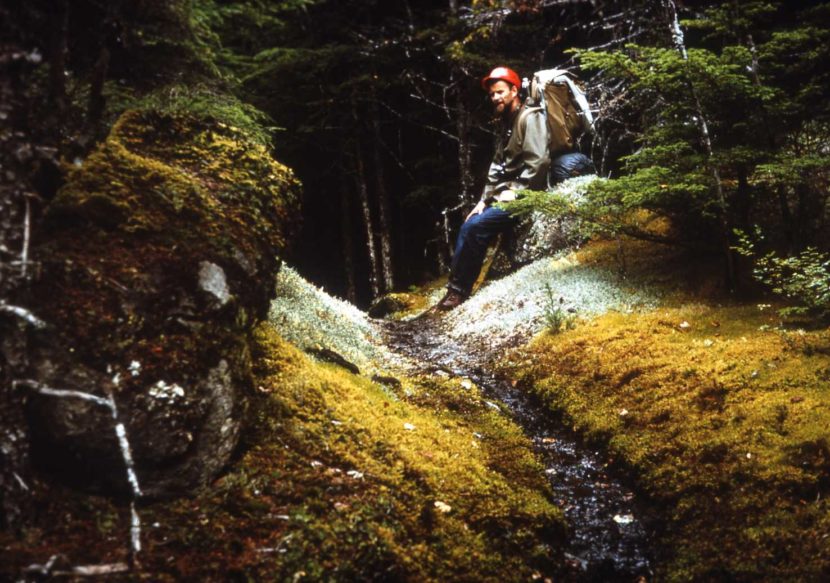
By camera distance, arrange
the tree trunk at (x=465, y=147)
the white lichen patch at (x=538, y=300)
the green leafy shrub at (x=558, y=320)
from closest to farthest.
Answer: the green leafy shrub at (x=558, y=320) → the white lichen patch at (x=538, y=300) → the tree trunk at (x=465, y=147)

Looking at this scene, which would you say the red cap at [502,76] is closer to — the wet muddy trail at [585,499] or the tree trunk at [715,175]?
the tree trunk at [715,175]

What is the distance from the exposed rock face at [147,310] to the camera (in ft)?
9.52

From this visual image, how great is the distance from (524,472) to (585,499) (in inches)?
22.0

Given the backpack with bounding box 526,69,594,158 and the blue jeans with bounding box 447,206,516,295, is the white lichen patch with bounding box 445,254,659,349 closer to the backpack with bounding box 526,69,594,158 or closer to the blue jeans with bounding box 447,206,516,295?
the blue jeans with bounding box 447,206,516,295

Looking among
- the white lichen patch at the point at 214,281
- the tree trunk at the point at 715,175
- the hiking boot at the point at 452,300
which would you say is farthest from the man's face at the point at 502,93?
the white lichen patch at the point at 214,281

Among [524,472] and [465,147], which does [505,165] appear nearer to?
[465,147]

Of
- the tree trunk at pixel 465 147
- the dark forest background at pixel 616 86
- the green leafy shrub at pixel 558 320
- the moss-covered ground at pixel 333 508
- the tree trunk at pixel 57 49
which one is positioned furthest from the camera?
the tree trunk at pixel 465 147

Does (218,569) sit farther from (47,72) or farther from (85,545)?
(47,72)

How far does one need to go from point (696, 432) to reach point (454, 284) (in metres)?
6.80

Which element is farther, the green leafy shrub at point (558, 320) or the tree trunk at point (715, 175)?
the green leafy shrub at point (558, 320)

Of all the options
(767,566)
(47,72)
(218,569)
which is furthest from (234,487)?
(767,566)

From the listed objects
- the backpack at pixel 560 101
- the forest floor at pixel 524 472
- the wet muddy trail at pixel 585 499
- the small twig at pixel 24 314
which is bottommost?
the wet muddy trail at pixel 585 499

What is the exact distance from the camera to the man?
374 inches

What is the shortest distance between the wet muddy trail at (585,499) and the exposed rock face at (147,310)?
281 cm
